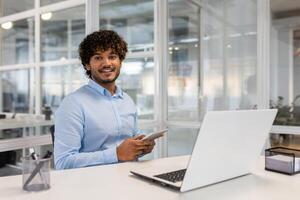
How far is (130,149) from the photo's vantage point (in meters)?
1.47

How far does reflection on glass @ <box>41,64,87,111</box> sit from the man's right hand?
286 centimetres

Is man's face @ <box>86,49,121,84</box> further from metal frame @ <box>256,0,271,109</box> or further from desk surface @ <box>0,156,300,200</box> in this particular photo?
metal frame @ <box>256,0,271,109</box>

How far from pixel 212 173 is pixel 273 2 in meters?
2.70

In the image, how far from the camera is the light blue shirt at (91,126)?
1.46 m

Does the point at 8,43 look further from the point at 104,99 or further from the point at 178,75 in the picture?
the point at 104,99

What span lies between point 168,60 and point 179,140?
99 cm

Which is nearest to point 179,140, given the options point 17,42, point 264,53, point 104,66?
point 264,53

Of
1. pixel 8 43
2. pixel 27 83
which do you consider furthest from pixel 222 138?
pixel 8 43

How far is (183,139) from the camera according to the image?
3.91 metres

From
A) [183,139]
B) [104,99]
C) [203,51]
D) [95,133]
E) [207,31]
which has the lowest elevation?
[183,139]

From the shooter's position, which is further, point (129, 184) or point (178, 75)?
point (178, 75)

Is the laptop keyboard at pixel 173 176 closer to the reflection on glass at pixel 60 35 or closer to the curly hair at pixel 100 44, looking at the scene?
the curly hair at pixel 100 44

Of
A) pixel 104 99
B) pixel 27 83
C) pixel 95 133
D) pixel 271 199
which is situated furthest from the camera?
pixel 27 83

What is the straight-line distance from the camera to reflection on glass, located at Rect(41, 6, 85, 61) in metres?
4.35
